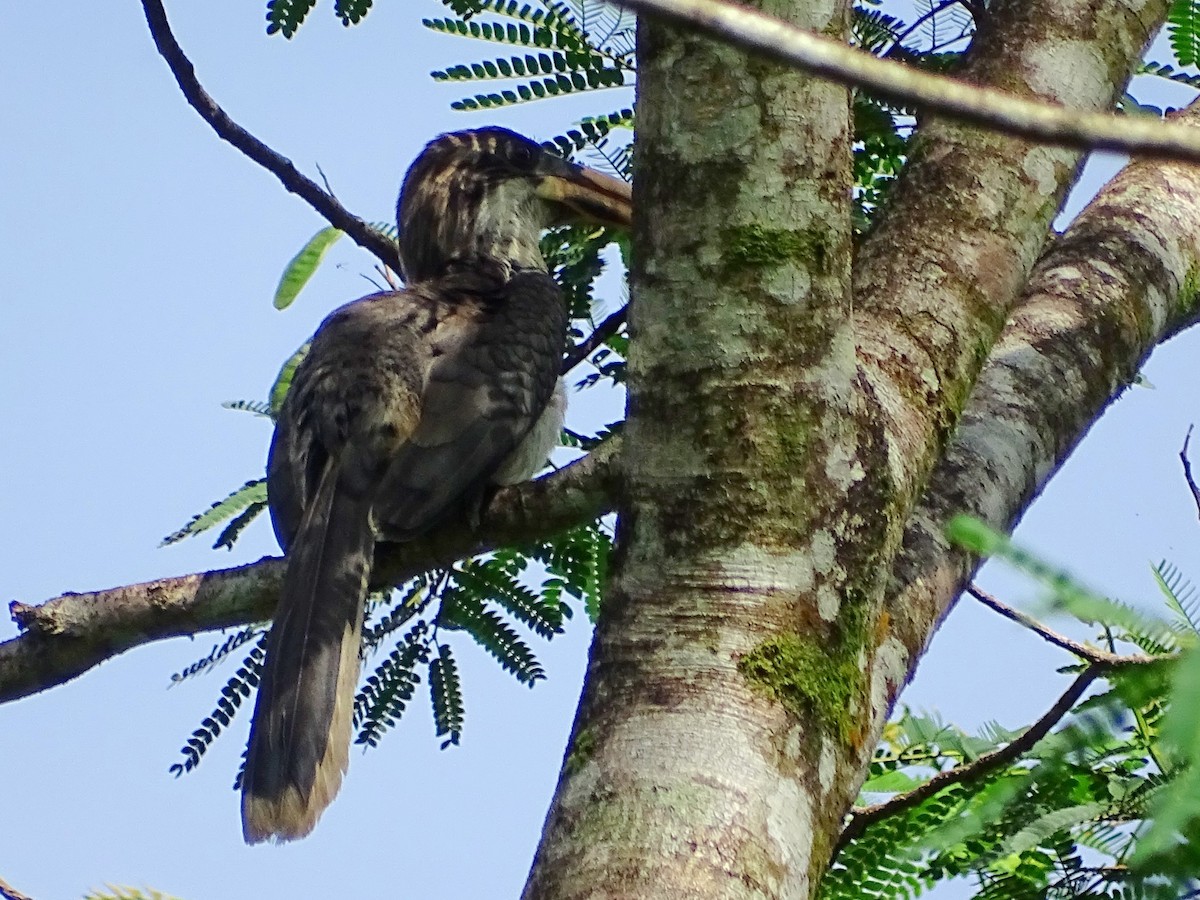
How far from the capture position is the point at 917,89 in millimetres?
925

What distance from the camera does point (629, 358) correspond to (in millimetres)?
2209

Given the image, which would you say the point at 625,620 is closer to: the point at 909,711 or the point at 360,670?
the point at 909,711

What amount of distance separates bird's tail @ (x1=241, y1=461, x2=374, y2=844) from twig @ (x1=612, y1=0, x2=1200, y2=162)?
106 inches

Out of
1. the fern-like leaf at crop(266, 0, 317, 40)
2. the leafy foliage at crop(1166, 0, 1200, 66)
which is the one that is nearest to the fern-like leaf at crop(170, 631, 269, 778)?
the fern-like leaf at crop(266, 0, 317, 40)

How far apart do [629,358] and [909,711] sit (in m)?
1.33

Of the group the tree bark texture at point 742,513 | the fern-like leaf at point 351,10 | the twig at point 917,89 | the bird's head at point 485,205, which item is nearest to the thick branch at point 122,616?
the tree bark texture at point 742,513

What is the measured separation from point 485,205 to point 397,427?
4.98ft

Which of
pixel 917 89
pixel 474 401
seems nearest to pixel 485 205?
pixel 474 401

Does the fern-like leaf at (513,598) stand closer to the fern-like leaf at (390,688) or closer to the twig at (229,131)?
the fern-like leaf at (390,688)

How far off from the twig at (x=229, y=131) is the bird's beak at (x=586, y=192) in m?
0.87

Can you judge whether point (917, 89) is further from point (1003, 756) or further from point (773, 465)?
point (1003, 756)

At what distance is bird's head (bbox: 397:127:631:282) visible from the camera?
208 inches

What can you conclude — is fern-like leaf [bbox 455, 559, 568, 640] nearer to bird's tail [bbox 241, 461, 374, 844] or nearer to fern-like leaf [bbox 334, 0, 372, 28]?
bird's tail [bbox 241, 461, 374, 844]

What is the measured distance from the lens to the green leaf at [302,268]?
4.58 meters
